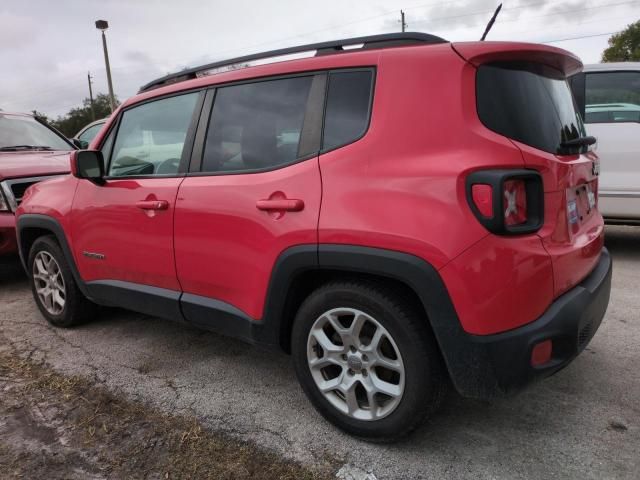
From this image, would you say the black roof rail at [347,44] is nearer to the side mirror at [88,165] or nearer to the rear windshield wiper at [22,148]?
the side mirror at [88,165]

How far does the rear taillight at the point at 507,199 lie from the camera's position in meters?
1.87

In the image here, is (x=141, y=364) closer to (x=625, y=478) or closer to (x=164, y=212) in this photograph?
(x=164, y=212)

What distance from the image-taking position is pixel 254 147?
8.53 feet

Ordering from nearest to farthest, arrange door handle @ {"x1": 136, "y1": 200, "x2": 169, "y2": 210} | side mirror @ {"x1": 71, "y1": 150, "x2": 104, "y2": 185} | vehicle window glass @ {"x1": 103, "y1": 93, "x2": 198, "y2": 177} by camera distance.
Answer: door handle @ {"x1": 136, "y1": 200, "x2": 169, "y2": 210}, vehicle window glass @ {"x1": 103, "y1": 93, "x2": 198, "y2": 177}, side mirror @ {"x1": 71, "y1": 150, "x2": 104, "y2": 185}

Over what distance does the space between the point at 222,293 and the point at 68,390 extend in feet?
3.62

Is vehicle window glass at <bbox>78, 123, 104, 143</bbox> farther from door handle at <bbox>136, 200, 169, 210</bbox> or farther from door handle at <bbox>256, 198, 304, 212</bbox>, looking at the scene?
door handle at <bbox>256, 198, 304, 212</bbox>

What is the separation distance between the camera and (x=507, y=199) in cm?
191

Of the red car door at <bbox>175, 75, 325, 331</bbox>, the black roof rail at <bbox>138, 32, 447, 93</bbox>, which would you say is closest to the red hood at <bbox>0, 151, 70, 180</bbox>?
the black roof rail at <bbox>138, 32, 447, 93</bbox>

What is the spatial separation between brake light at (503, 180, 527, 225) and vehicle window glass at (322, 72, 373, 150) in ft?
2.15

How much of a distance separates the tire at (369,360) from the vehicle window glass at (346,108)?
65cm

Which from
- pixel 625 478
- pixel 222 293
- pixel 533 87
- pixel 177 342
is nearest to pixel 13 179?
pixel 177 342

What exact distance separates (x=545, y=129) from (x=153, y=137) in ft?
7.41

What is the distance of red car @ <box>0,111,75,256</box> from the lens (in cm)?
493

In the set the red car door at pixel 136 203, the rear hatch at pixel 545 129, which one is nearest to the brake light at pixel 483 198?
the rear hatch at pixel 545 129
